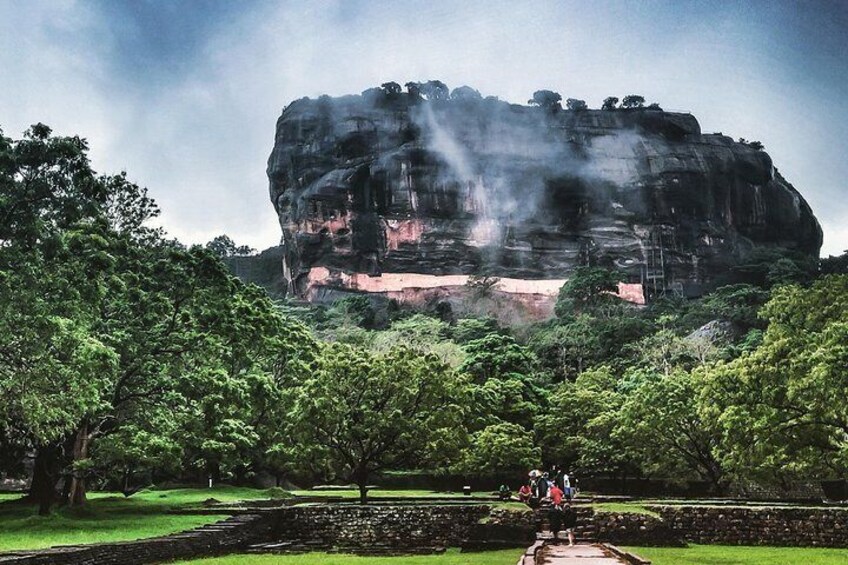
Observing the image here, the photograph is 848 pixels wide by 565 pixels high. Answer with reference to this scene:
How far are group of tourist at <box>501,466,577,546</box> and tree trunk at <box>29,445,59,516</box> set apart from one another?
13.7 m

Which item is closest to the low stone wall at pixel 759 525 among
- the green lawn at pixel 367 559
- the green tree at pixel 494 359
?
the green lawn at pixel 367 559

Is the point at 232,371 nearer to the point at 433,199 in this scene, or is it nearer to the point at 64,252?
the point at 64,252

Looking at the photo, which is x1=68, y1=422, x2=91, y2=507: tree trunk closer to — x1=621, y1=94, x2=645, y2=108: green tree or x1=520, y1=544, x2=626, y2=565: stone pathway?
x1=520, y1=544, x2=626, y2=565: stone pathway

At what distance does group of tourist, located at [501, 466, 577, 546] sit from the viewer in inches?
672

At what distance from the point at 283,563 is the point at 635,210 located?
93.0 meters

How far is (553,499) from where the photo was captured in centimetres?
1828

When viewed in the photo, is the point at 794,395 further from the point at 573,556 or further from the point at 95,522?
the point at 95,522

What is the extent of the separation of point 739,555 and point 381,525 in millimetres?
9824

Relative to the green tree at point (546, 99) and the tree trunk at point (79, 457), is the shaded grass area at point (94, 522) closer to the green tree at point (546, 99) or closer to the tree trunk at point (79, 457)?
the tree trunk at point (79, 457)

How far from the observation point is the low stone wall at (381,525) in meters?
21.9

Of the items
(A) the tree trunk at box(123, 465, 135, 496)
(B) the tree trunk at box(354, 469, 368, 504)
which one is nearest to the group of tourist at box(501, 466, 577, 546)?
(B) the tree trunk at box(354, 469, 368, 504)

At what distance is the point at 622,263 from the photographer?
100 meters

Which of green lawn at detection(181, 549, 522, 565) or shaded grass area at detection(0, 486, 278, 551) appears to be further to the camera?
shaded grass area at detection(0, 486, 278, 551)

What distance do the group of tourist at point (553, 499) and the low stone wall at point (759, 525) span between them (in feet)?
9.68
